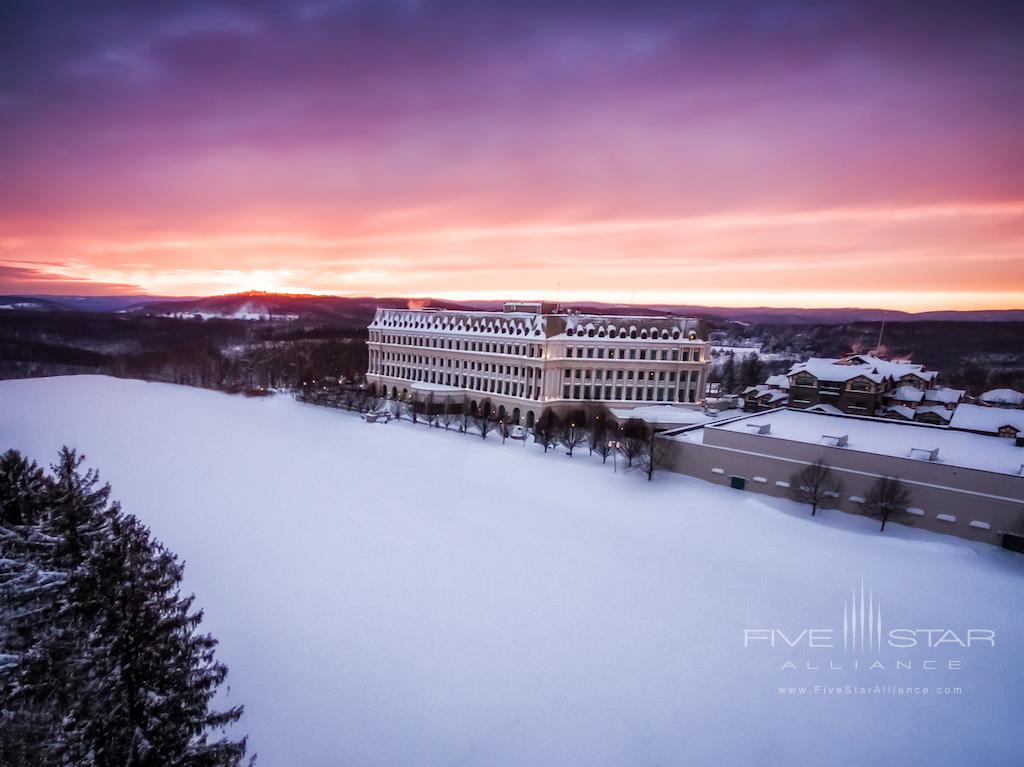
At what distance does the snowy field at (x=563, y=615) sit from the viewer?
1528cm

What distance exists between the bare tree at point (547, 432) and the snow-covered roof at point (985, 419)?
3251 cm

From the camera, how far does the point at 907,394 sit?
54.0 m

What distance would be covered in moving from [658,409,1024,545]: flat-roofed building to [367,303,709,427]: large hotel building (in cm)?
1858

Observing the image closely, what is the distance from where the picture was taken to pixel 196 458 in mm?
40250

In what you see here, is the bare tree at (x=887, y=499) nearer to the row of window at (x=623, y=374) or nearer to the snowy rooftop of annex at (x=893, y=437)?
the snowy rooftop of annex at (x=893, y=437)

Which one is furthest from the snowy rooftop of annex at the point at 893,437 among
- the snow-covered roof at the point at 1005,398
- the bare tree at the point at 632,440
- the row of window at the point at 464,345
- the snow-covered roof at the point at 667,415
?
the snow-covered roof at the point at 1005,398

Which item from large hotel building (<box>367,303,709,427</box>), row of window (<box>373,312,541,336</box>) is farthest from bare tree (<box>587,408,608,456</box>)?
row of window (<box>373,312,541,336</box>)

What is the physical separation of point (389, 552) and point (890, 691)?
2077 cm

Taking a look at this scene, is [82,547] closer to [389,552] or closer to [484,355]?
[389,552]

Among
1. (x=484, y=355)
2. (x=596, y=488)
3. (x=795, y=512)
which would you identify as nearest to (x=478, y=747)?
(x=596, y=488)

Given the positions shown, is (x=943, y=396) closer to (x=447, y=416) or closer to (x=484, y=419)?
(x=484, y=419)

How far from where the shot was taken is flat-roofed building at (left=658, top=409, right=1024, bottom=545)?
28.5m

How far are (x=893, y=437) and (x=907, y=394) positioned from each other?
22.2m

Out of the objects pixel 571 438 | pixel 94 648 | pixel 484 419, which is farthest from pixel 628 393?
pixel 94 648
